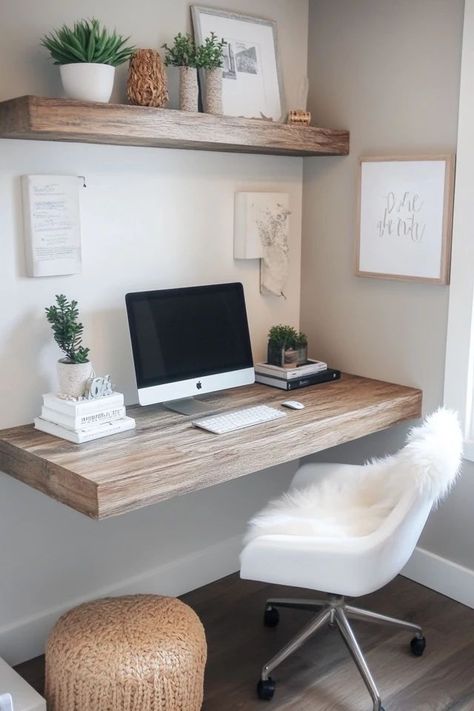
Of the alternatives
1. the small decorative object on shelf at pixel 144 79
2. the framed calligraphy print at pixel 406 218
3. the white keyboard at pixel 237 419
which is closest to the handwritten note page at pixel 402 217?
the framed calligraphy print at pixel 406 218

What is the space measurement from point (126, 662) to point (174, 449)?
0.58 metres

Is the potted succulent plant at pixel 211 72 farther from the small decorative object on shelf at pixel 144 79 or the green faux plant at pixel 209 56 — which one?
the small decorative object on shelf at pixel 144 79

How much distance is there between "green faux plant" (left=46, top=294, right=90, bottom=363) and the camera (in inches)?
97.7

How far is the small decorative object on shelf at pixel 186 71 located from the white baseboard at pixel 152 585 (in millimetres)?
1650

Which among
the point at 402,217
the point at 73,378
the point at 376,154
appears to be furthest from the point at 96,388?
the point at 376,154

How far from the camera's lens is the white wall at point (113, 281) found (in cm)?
248

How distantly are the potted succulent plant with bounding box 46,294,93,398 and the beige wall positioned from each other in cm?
119

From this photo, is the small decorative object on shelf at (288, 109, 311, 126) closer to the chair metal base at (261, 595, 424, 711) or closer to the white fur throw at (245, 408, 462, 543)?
the white fur throw at (245, 408, 462, 543)

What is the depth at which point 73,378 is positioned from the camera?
245 cm

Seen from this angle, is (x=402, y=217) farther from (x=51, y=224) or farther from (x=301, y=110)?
(x=51, y=224)

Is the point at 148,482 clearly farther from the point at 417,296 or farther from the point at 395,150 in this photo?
the point at 395,150

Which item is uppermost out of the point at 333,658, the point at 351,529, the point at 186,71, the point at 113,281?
the point at 186,71

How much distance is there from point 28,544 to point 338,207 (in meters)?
1.71

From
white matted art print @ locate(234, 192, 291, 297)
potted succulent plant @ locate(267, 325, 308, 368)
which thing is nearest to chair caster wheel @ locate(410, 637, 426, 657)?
potted succulent plant @ locate(267, 325, 308, 368)
